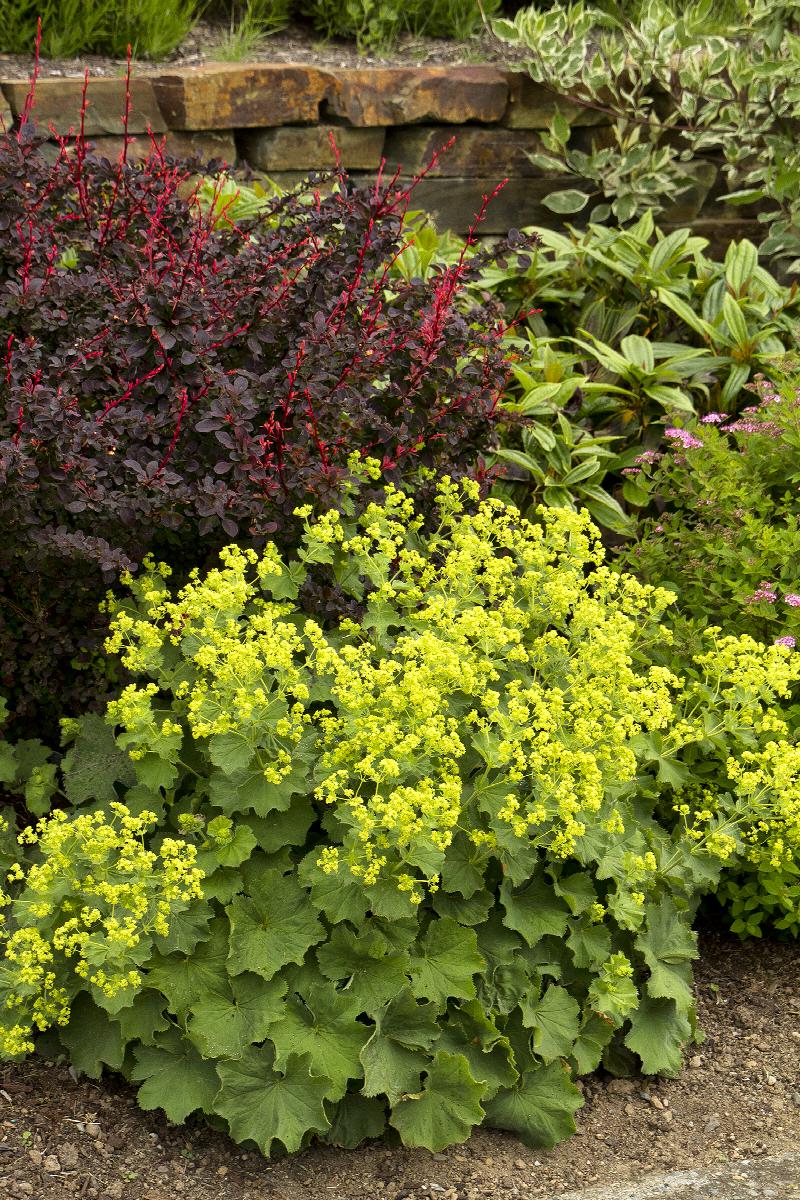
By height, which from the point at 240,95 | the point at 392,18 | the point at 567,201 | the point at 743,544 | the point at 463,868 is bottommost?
the point at 463,868

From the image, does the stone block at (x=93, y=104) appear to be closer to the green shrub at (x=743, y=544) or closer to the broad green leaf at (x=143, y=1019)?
the green shrub at (x=743, y=544)

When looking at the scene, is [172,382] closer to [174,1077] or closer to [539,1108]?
[174,1077]

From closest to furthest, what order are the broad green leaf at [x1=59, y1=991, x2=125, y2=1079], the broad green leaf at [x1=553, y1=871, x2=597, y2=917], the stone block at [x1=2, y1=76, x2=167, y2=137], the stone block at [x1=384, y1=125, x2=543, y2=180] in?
the broad green leaf at [x1=59, y1=991, x2=125, y2=1079]
the broad green leaf at [x1=553, y1=871, x2=597, y2=917]
the stone block at [x1=2, y1=76, x2=167, y2=137]
the stone block at [x1=384, y1=125, x2=543, y2=180]

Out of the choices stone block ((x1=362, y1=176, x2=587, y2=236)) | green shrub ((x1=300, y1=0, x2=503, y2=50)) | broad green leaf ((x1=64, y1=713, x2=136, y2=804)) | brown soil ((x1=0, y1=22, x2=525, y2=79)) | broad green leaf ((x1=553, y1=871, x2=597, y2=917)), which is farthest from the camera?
green shrub ((x1=300, y1=0, x2=503, y2=50))

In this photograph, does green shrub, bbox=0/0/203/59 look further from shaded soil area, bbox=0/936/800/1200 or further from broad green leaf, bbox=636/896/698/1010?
shaded soil area, bbox=0/936/800/1200

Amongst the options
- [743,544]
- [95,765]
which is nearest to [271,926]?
[95,765]

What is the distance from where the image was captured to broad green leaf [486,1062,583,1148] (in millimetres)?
2852

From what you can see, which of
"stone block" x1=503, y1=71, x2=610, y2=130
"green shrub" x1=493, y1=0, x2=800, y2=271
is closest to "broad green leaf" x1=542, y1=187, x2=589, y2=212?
"green shrub" x1=493, y1=0, x2=800, y2=271

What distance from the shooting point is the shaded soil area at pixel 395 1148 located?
2656 millimetres

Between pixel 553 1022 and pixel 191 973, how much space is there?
85 centimetres

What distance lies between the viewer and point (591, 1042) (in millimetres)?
3002

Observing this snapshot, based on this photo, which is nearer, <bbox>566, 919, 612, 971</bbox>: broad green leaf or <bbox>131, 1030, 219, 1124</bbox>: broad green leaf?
<bbox>131, 1030, 219, 1124</bbox>: broad green leaf

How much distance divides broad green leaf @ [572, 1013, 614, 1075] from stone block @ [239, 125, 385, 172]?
377 cm

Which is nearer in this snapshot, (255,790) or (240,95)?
(255,790)
